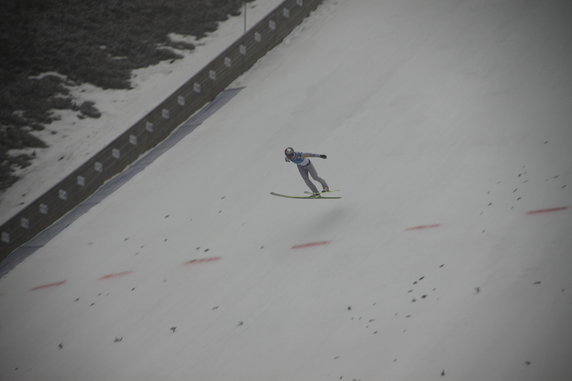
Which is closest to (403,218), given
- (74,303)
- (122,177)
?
Answer: (74,303)

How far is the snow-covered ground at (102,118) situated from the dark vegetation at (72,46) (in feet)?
1.34

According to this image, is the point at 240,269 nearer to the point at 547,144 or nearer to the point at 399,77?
the point at 547,144

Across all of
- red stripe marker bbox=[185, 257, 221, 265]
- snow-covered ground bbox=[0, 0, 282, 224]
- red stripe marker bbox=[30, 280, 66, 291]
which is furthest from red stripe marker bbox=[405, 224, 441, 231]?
snow-covered ground bbox=[0, 0, 282, 224]

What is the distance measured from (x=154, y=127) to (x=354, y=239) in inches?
366

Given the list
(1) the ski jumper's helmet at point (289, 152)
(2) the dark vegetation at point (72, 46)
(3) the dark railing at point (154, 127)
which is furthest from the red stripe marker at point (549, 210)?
(2) the dark vegetation at point (72, 46)

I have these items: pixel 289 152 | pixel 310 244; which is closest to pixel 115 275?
pixel 310 244

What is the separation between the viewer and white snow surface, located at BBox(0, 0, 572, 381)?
351 inches

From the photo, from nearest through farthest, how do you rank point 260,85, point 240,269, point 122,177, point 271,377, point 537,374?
1. point 537,374
2. point 271,377
3. point 240,269
4. point 122,177
5. point 260,85

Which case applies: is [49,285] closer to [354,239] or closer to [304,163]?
[304,163]

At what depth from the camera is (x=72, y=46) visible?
25.2 meters

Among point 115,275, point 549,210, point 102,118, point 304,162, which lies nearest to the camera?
point 549,210

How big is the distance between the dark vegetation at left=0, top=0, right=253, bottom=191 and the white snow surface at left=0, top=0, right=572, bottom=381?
18.1 ft

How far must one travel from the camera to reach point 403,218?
39.6 feet

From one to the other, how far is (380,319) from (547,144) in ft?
19.5
